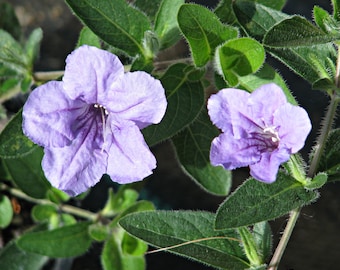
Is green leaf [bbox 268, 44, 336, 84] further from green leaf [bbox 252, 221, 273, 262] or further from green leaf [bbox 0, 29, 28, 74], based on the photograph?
green leaf [bbox 0, 29, 28, 74]

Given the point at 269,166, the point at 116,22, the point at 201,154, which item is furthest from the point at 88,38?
the point at 269,166

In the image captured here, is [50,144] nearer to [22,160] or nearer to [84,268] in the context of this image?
[22,160]

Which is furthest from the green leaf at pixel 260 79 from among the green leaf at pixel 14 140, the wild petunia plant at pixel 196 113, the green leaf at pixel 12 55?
the green leaf at pixel 12 55

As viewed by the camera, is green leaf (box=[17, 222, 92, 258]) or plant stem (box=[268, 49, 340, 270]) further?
green leaf (box=[17, 222, 92, 258])

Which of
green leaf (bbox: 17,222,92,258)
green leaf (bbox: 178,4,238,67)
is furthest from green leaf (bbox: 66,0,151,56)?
green leaf (bbox: 17,222,92,258)

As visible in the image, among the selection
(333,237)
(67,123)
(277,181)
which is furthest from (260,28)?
(333,237)

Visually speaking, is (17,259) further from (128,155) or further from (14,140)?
(128,155)
